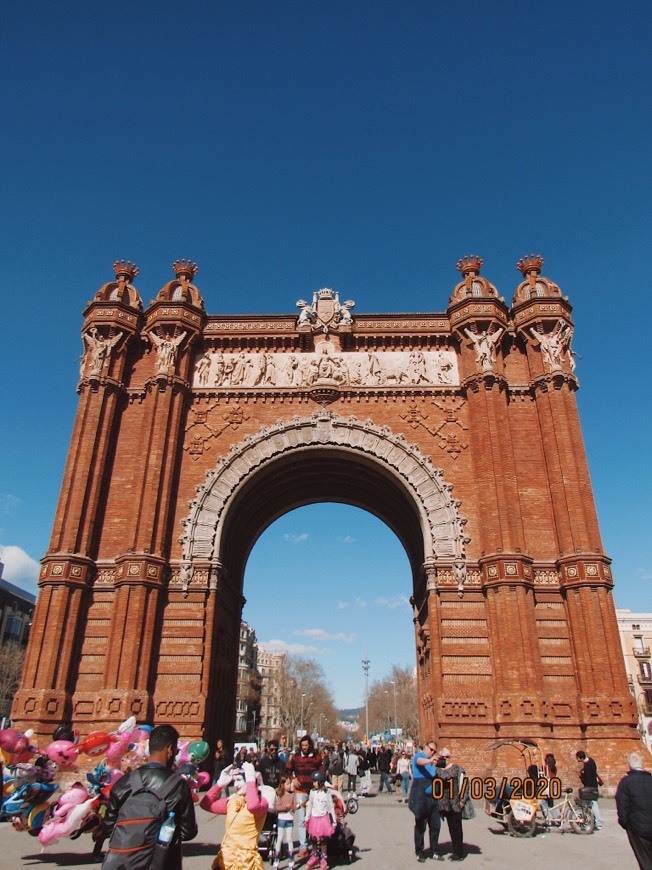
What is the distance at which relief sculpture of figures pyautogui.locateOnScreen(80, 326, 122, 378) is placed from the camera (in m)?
22.2

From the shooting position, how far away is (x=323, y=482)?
973 inches

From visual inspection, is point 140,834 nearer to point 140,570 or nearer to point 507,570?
point 140,570

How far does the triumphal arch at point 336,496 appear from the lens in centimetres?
1794

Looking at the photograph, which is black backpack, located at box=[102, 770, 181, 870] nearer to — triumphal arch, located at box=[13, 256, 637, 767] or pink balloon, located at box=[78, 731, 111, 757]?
pink balloon, located at box=[78, 731, 111, 757]

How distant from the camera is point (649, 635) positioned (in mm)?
59906

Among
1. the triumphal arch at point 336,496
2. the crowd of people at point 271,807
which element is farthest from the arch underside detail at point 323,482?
the crowd of people at point 271,807

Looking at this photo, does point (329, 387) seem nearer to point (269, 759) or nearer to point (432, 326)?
point (432, 326)

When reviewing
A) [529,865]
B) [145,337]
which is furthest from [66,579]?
[529,865]

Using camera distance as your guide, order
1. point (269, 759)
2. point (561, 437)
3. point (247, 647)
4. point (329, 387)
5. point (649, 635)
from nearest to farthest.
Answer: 1. point (269, 759)
2. point (561, 437)
3. point (329, 387)
4. point (649, 635)
5. point (247, 647)

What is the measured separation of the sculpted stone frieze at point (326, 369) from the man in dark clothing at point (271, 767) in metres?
13.7

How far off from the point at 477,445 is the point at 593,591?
565cm

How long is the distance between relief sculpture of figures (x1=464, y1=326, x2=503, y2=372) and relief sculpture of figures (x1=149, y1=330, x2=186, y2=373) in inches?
408

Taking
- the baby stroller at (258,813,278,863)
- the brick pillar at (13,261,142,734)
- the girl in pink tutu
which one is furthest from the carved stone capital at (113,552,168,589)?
the girl in pink tutu

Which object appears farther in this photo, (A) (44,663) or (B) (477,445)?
(B) (477,445)
